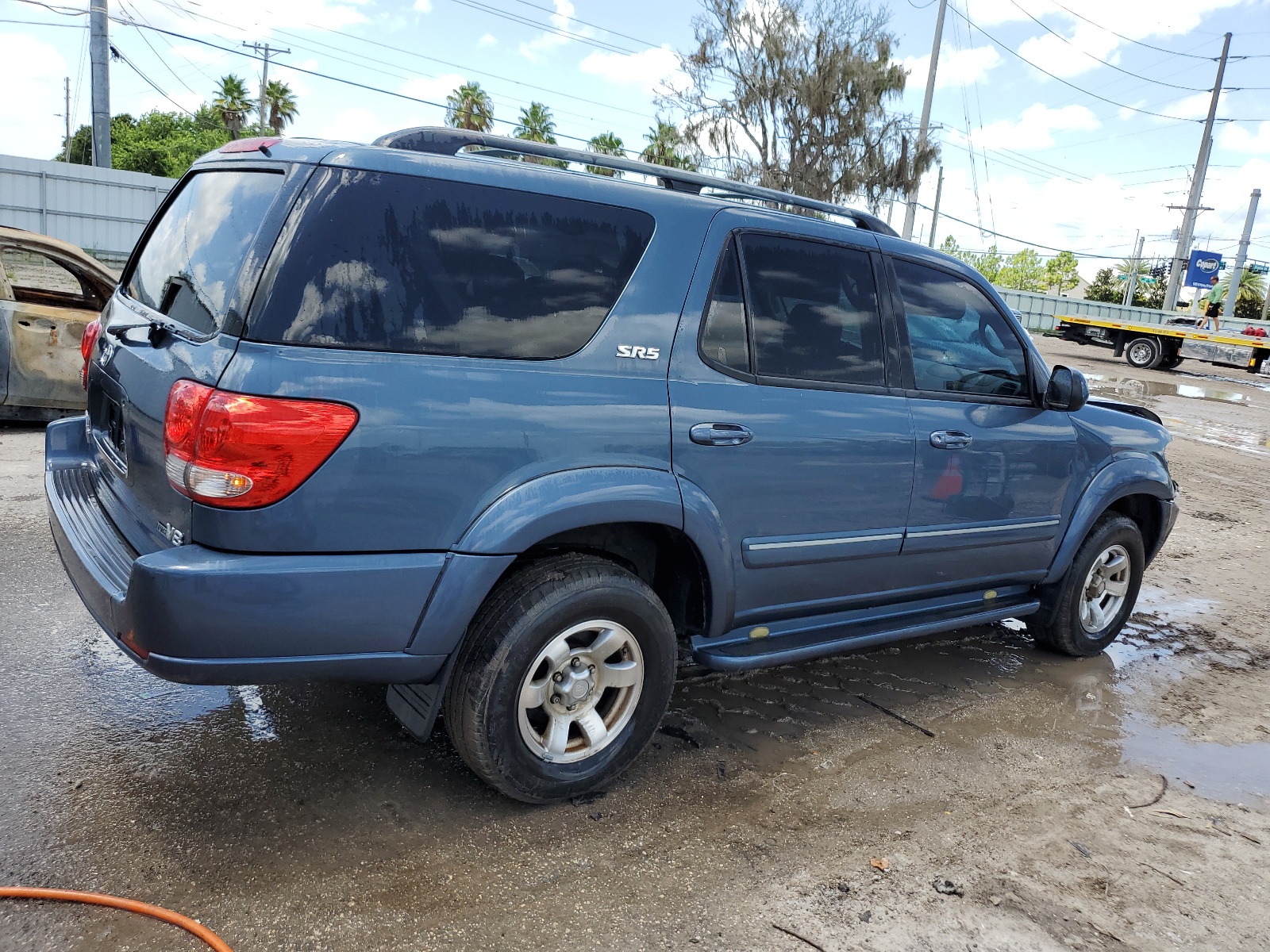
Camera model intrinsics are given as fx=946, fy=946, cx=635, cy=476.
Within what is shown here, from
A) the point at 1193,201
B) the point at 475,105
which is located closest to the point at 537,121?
the point at 475,105

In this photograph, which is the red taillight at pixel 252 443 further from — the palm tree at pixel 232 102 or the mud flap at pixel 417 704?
the palm tree at pixel 232 102

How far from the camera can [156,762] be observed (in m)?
3.04

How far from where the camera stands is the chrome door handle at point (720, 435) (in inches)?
118

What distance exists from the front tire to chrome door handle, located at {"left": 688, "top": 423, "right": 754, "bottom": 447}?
486 mm

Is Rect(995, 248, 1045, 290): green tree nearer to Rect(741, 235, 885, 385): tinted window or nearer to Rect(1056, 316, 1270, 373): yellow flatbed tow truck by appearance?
Rect(1056, 316, 1270, 373): yellow flatbed tow truck

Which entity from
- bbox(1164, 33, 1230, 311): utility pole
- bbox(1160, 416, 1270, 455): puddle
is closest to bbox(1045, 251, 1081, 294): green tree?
bbox(1164, 33, 1230, 311): utility pole

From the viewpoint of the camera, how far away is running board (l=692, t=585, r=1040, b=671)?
329 cm

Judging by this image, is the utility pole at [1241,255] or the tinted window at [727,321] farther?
the utility pole at [1241,255]

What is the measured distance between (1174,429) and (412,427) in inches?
590

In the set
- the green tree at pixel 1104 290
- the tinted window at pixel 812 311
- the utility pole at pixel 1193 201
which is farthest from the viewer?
the green tree at pixel 1104 290

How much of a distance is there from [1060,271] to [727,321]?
113 metres

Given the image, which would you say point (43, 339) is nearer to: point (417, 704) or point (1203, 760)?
point (417, 704)

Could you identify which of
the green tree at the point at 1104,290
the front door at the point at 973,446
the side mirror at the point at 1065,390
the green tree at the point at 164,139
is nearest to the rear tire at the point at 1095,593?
the front door at the point at 973,446

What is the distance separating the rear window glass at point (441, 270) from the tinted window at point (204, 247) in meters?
0.21
